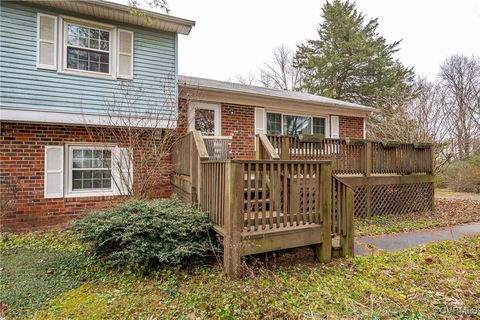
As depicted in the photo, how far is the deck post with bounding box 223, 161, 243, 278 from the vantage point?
137 inches

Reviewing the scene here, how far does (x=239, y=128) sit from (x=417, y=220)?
18.7 feet

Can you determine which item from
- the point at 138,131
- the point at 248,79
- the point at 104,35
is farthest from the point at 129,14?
the point at 248,79

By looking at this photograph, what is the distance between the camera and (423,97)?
15.2 m

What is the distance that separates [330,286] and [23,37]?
7777mm

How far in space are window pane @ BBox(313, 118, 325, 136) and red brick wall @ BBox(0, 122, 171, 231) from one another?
759 centimetres

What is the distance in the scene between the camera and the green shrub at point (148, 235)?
12.1 feet

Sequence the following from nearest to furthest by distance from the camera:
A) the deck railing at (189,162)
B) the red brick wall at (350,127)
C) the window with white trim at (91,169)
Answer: the deck railing at (189,162)
the window with white trim at (91,169)
the red brick wall at (350,127)

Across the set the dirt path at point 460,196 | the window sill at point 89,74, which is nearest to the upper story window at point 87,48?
the window sill at point 89,74

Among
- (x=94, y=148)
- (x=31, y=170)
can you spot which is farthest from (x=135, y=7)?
(x=31, y=170)

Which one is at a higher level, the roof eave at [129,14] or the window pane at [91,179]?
the roof eave at [129,14]

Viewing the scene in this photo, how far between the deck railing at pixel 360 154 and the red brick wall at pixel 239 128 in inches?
90.1

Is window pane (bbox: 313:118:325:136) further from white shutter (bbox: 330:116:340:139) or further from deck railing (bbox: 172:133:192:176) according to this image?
deck railing (bbox: 172:133:192:176)

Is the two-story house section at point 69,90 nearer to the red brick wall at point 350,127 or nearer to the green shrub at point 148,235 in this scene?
the green shrub at point 148,235

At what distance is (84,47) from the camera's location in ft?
21.1
